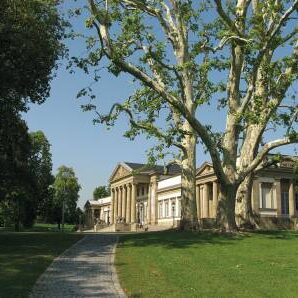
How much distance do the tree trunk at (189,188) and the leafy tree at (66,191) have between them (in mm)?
62347

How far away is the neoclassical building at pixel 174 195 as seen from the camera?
6262 centimetres

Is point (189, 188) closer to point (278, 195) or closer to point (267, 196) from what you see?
point (278, 195)

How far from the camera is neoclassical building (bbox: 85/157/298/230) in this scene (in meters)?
62.6

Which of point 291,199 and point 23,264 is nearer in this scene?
point 23,264

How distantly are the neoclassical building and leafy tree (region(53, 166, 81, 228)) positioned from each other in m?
7.95

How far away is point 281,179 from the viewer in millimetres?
63812

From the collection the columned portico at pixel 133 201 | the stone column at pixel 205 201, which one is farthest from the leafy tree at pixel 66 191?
the stone column at pixel 205 201

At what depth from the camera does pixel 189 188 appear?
33188 mm

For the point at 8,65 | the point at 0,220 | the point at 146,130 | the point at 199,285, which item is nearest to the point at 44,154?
the point at 0,220

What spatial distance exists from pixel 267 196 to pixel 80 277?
5091 centimetres

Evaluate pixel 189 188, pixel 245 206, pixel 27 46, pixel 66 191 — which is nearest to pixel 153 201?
pixel 66 191

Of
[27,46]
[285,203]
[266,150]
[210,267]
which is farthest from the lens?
[285,203]

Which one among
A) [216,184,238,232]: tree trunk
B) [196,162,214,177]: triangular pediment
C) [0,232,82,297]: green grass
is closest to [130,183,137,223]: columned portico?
[196,162,214,177]: triangular pediment

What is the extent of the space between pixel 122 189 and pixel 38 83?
234 feet
